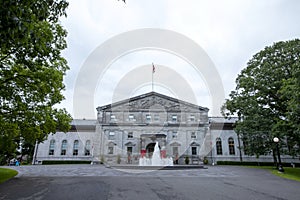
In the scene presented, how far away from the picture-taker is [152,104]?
40.1 meters

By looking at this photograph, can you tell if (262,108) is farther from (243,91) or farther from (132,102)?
(132,102)

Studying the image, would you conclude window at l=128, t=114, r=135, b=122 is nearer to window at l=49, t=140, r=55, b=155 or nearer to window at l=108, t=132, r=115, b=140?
window at l=108, t=132, r=115, b=140

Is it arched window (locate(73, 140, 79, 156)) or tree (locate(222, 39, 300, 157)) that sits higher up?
tree (locate(222, 39, 300, 157))

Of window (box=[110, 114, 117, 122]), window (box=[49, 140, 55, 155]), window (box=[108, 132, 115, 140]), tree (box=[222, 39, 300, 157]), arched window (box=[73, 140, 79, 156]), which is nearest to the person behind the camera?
tree (box=[222, 39, 300, 157])

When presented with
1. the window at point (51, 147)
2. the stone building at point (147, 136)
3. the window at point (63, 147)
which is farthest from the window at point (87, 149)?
the window at point (51, 147)

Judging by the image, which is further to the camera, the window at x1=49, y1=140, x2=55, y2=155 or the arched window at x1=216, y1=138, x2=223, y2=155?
the window at x1=49, y1=140, x2=55, y2=155

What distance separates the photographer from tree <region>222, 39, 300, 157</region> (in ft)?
66.4

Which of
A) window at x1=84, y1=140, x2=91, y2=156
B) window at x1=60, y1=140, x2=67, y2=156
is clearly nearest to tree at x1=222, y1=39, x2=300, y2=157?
window at x1=84, y1=140, x2=91, y2=156

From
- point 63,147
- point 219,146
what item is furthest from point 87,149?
point 219,146

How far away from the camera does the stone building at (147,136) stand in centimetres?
3644

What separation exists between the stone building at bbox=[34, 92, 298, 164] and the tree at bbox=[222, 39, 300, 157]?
15086 millimetres

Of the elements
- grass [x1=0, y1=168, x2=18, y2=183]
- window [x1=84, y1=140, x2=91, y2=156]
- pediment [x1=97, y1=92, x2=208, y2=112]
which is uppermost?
pediment [x1=97, y1=92, x2=208, y2=112]

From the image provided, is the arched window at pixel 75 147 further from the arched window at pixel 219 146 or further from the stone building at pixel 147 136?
the arched window at pixel 219 146

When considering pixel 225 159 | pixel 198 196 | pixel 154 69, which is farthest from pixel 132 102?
pixel 198 196
